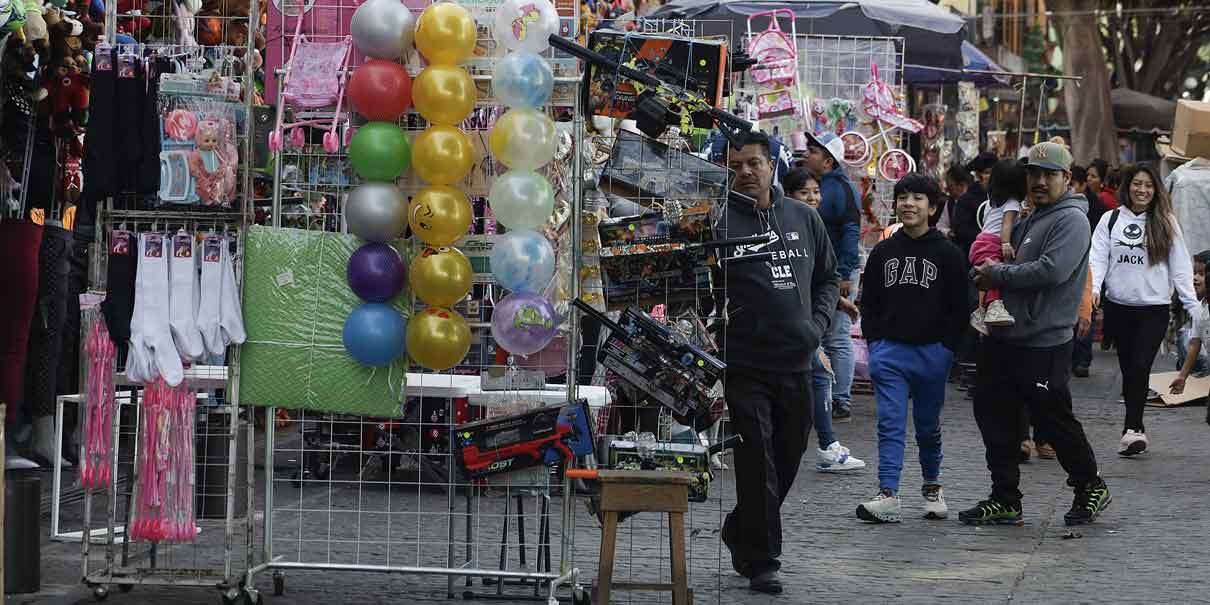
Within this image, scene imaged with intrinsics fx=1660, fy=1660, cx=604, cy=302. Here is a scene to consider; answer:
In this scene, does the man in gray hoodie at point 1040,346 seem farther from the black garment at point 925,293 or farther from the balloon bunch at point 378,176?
the balloon bunch at point 378,176

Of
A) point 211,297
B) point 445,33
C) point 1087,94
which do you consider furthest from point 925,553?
point 1087,94

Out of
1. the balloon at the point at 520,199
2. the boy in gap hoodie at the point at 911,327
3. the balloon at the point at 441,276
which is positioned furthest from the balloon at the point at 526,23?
the boy in gap hoodie at the point at 911,327

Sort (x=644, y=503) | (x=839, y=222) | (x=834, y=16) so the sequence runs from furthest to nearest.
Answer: (x=834, y=16)
(x=839, y=222)
(x=644, y=503)

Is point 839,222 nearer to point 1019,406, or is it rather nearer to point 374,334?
point 1019,406

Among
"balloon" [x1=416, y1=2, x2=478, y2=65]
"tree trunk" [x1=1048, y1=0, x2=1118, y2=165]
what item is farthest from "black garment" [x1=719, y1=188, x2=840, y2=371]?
"tree trunk" [x1=1048, y1=0, x2=1118, y2=165]

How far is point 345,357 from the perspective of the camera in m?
6.88

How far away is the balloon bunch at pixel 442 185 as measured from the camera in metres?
6.57

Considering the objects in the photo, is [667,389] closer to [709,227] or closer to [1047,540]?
[709,227]

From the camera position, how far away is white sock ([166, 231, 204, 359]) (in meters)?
6.73

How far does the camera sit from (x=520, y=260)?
6633 mm

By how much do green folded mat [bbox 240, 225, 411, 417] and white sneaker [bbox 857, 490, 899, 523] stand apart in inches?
Answer: 132

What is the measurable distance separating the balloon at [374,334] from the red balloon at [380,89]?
2.59 feet

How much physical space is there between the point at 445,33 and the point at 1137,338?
681 centimetres

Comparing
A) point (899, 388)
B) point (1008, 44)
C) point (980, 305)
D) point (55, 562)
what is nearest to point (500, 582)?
point (55, 562)
